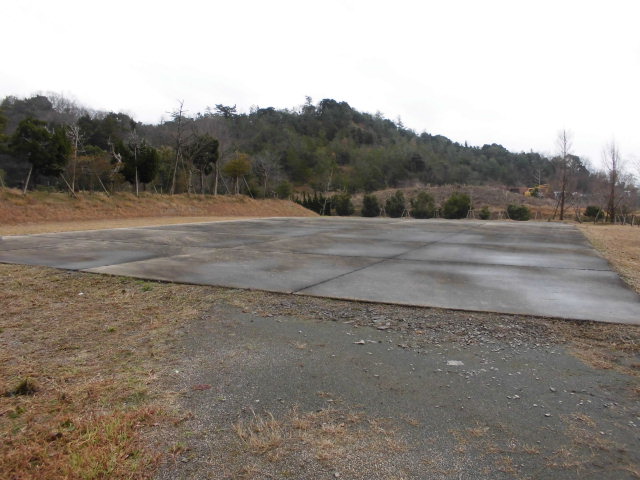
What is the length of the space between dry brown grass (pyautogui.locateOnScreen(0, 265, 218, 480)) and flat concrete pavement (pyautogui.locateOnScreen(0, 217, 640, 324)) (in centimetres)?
123

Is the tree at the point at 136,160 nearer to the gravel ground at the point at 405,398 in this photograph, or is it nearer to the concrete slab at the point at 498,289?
the concrete slab at the point at 498,289

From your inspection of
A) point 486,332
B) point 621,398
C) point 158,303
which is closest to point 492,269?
point 486,332

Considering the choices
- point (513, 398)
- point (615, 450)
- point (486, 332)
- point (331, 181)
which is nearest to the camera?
point (615, 450)

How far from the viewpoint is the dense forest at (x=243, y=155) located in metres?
24.3

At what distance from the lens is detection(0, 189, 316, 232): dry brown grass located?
1709 centimetres

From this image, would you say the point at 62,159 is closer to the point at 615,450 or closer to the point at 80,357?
the point at 80,357

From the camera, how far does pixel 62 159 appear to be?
66.0 feet

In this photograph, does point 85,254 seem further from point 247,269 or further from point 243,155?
point 243,155

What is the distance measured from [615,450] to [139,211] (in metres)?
22.4

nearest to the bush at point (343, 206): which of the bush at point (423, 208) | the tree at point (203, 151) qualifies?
the bush at point (423, 208)

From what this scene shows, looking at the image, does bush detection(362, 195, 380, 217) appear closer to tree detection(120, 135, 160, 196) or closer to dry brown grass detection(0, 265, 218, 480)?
tree detection(120, 135, 160, 196)

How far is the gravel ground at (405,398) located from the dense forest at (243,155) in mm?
19822

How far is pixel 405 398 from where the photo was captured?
8.72ft

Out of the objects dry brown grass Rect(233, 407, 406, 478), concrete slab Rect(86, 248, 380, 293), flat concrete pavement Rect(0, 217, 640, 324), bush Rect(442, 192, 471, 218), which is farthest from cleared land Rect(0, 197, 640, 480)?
bush Rect(442, 192, 471, 218)
